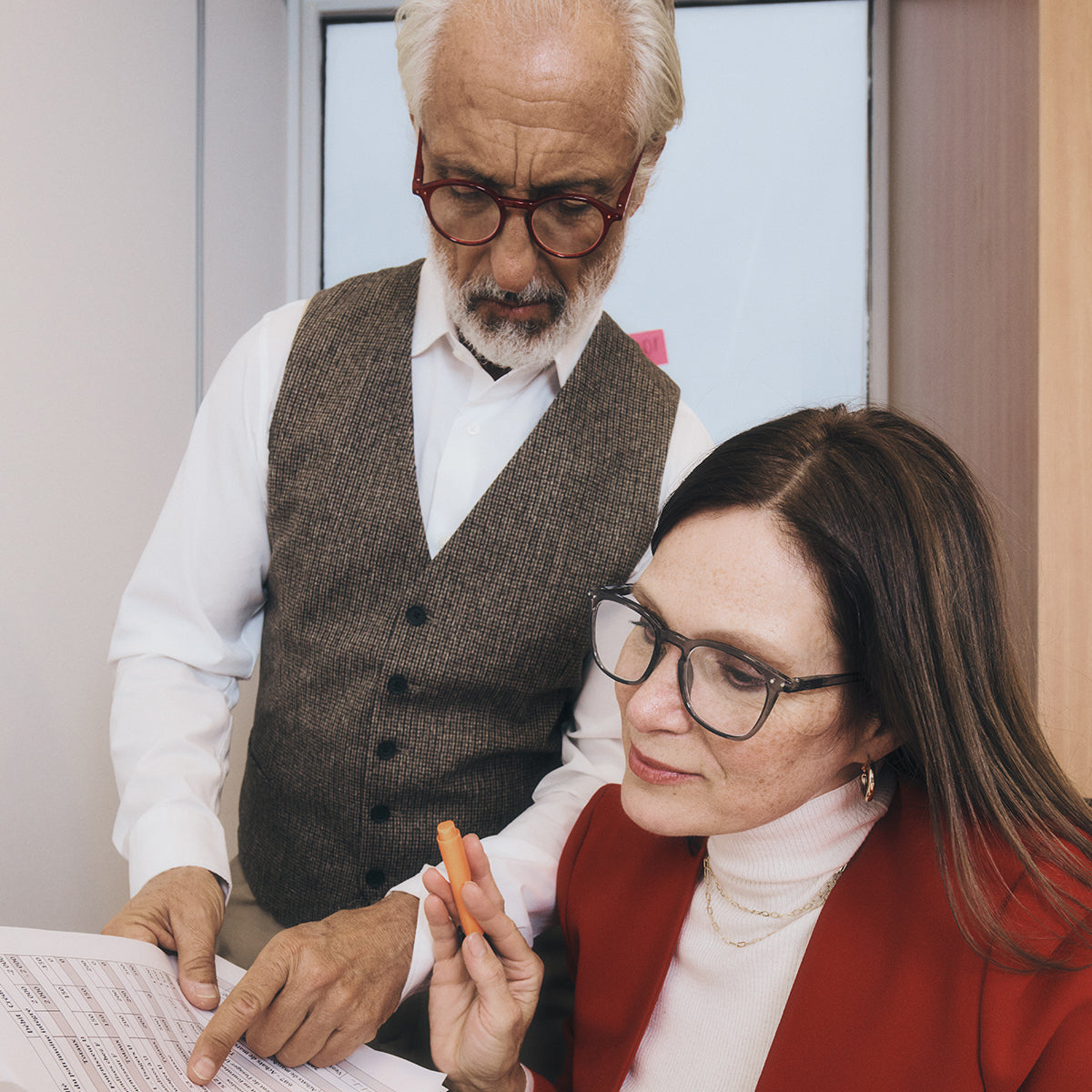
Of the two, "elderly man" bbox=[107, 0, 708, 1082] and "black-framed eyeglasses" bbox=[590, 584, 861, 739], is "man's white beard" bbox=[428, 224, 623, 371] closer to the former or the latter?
"elderly man" bbox=[107, 0, 708, 1082]

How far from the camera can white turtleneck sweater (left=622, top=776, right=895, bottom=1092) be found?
1036 millimetres

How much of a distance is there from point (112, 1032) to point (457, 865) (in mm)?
302

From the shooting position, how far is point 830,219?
2.71m

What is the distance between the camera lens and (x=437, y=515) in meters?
1.39

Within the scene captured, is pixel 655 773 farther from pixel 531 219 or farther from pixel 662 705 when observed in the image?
pixel 531 219

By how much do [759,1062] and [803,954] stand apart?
0.11 metres

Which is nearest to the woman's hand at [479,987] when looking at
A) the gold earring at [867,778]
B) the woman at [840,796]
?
the woman at [840,796]

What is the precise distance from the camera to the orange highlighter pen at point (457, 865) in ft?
2.95

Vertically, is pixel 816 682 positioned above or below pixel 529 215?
below

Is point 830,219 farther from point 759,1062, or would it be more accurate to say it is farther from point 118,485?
point 759,1062

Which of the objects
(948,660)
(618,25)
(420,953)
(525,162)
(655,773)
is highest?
(618,25)

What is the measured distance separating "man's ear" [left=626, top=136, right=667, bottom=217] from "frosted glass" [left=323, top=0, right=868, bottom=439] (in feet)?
4.46

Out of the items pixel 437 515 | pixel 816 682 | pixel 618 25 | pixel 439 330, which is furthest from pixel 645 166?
pixel 816 682

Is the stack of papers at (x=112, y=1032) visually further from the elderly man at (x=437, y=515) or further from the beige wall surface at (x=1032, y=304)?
the beige wall surface at (x=1032, y=304)
